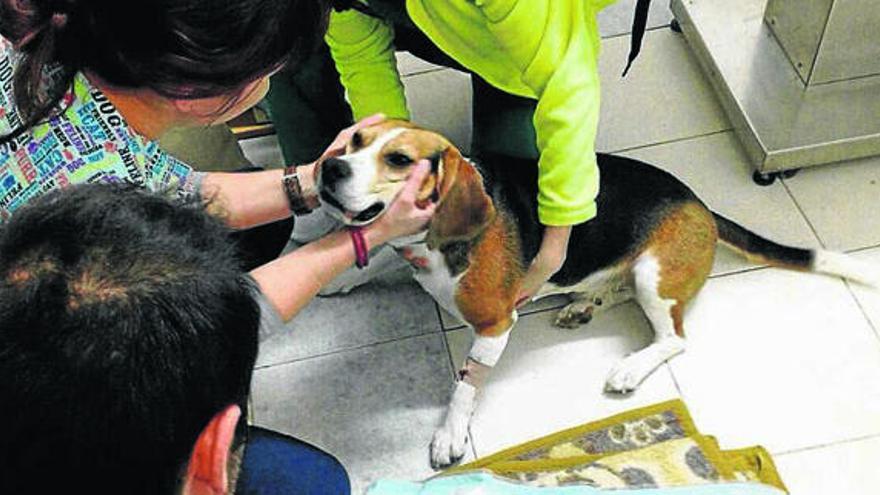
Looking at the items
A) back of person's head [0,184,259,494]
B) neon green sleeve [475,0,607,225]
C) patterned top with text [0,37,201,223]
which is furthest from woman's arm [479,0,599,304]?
back of person's head [0,184,259,494]

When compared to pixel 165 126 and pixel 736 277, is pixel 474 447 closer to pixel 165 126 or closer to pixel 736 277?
pixel 736 277

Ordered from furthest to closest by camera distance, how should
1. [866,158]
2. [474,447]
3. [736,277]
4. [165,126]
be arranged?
1. [866,158]
2. [736,277]
3. [474,447]
4. [165,126]

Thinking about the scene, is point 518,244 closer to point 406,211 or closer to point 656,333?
point 406,211

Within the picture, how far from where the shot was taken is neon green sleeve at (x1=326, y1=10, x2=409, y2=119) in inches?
73.5

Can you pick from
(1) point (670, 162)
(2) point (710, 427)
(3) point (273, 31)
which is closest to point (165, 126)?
(3) point (273, 31)

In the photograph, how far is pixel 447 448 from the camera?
1.94 m

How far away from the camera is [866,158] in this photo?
2426mm

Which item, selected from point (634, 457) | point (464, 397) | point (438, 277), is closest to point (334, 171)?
point (438, 277)

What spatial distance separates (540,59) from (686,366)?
32.3 inches

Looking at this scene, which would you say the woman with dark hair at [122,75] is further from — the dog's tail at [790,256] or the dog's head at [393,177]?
the dog's tail at [790,256]

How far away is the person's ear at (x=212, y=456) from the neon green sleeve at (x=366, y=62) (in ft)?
3.84

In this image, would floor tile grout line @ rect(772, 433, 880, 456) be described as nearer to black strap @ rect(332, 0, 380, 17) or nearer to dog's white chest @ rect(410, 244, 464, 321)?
dog's white chest @ rect(410, 244, 464, 321)

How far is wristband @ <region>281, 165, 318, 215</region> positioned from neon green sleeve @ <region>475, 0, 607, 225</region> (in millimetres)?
420

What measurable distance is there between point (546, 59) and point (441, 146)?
0.74 feet
